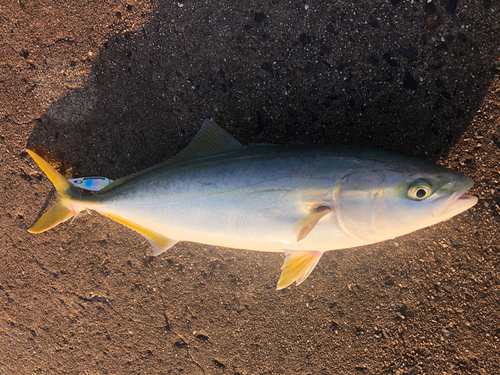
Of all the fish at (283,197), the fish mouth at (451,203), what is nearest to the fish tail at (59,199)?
the fish at (283,197)

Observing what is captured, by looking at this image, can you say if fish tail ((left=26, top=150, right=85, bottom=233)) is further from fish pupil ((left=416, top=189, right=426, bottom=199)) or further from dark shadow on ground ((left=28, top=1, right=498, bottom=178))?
fish pupil ((left=416, top=189, right=426, bottom=199))

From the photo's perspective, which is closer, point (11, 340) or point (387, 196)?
point (387, 196)

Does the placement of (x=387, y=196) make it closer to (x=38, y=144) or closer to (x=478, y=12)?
(x=478, y=12)

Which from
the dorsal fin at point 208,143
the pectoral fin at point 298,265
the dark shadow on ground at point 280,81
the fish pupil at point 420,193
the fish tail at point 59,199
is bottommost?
the pectoral fin at point 298,265

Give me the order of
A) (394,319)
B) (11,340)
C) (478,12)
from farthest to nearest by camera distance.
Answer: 1. (11,340)
2. (394,319)
3. (478,12)

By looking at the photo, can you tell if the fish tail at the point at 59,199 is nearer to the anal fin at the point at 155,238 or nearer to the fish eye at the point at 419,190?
the anal fin at the point at 155,238

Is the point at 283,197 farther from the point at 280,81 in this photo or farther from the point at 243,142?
the point at 280,81

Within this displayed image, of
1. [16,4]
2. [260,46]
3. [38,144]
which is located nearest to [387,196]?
[260,46]
